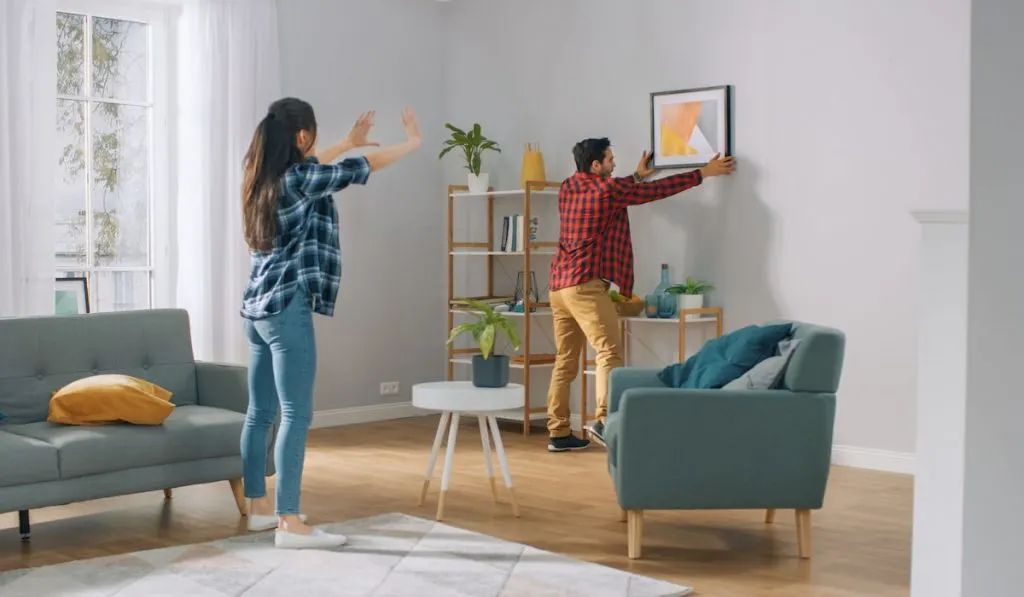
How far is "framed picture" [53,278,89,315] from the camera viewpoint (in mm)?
6145

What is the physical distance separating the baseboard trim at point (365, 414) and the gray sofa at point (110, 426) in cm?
222

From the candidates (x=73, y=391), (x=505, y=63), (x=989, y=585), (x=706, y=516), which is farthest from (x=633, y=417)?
(x=505, y=63)

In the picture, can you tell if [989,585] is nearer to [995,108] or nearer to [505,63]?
[995,108]

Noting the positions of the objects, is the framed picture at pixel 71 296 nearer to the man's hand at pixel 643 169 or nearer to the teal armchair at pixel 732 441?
the man's hand at pixel 643 169

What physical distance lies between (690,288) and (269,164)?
292 centimetres

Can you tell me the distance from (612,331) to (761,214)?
100cm

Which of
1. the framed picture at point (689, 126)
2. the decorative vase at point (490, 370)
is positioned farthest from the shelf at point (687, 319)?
the decorative vase at point (490, 370)

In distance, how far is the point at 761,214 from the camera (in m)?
6.08

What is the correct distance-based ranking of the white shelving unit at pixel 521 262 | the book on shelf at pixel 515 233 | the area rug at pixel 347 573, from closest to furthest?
the area rug at pixel 347 573, the white shelving unit at pixel 521 262, the book on shelf at pixel 515 233

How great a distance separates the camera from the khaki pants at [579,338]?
239 inches

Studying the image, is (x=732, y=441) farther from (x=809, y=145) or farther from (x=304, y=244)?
(x=809, y=145)

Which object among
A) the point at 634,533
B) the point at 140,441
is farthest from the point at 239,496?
the point at 634,533

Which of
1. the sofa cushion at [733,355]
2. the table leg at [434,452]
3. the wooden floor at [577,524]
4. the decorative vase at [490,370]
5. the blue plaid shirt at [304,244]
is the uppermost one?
the blue plaid shirt at [304,244]

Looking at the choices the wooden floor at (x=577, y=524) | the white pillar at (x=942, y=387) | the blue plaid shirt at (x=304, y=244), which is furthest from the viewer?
the blue plaid shirt at (x=304, y=244)
